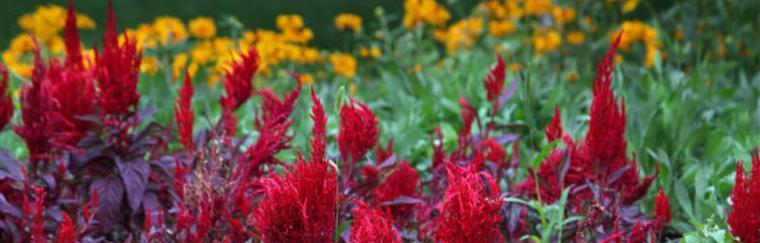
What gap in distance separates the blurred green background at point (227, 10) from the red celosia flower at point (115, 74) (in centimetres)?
833

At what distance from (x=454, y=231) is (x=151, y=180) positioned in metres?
1.14

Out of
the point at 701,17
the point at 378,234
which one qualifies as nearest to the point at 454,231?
the point at 378,234

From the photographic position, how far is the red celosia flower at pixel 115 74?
86.8 inches

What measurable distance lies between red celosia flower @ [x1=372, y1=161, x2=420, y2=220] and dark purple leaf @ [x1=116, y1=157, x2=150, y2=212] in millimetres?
560

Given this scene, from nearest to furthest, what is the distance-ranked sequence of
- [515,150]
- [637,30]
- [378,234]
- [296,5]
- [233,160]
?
[378,234] → [233,160] → [515,150] → [637,30] → [296,5]

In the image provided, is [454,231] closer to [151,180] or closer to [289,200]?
[289,200]

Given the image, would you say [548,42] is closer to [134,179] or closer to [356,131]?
[134,179]

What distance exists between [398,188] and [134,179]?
0.64 metres

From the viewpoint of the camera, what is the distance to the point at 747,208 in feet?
5.32

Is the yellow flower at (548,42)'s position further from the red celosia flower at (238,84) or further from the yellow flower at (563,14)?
the red celosia flower at (238,84)

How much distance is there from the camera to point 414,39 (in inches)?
233

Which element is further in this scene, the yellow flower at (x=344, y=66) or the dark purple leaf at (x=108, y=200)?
the yellow flower at (x=344, y=66)

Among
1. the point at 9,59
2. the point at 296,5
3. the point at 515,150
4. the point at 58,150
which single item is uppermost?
the point at 296,5

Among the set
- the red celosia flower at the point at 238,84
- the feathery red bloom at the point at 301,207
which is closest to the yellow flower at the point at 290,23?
the red celosia flower at the point at 238,84
